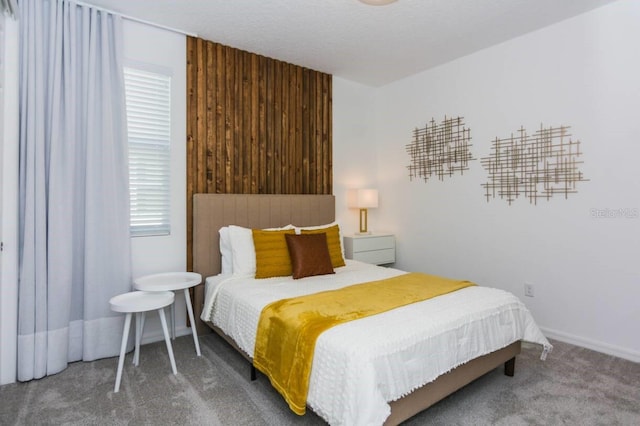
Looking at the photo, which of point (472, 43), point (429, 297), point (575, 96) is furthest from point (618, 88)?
point (429, 297)

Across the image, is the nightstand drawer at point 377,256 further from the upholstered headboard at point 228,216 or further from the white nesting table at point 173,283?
the white nesting table at point 173,283

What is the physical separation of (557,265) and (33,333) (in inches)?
161

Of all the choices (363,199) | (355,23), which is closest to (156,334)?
(363,199)

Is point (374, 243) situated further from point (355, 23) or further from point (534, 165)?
point (355, 23)

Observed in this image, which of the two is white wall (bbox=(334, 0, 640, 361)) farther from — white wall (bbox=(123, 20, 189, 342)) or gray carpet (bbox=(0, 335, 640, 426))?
white wall (bbox=(123, 20, 189, 342))

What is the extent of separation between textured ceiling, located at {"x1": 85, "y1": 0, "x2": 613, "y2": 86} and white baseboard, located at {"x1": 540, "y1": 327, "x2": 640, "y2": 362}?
267cm

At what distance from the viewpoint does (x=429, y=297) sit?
231cm

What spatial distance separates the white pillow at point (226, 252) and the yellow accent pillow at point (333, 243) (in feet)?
2.21

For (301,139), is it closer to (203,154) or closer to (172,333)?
(203,154)

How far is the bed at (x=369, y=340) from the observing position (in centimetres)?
157

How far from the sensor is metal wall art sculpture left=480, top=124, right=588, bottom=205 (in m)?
→ 3.04

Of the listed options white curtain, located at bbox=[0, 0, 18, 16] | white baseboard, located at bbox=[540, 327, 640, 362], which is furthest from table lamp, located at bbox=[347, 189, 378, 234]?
white curtain, located at bbox=[0, 0, 18, 16]

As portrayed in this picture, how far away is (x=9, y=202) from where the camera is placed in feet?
7.82

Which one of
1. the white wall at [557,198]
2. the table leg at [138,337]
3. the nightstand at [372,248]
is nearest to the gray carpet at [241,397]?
the table leg at [138,337]
